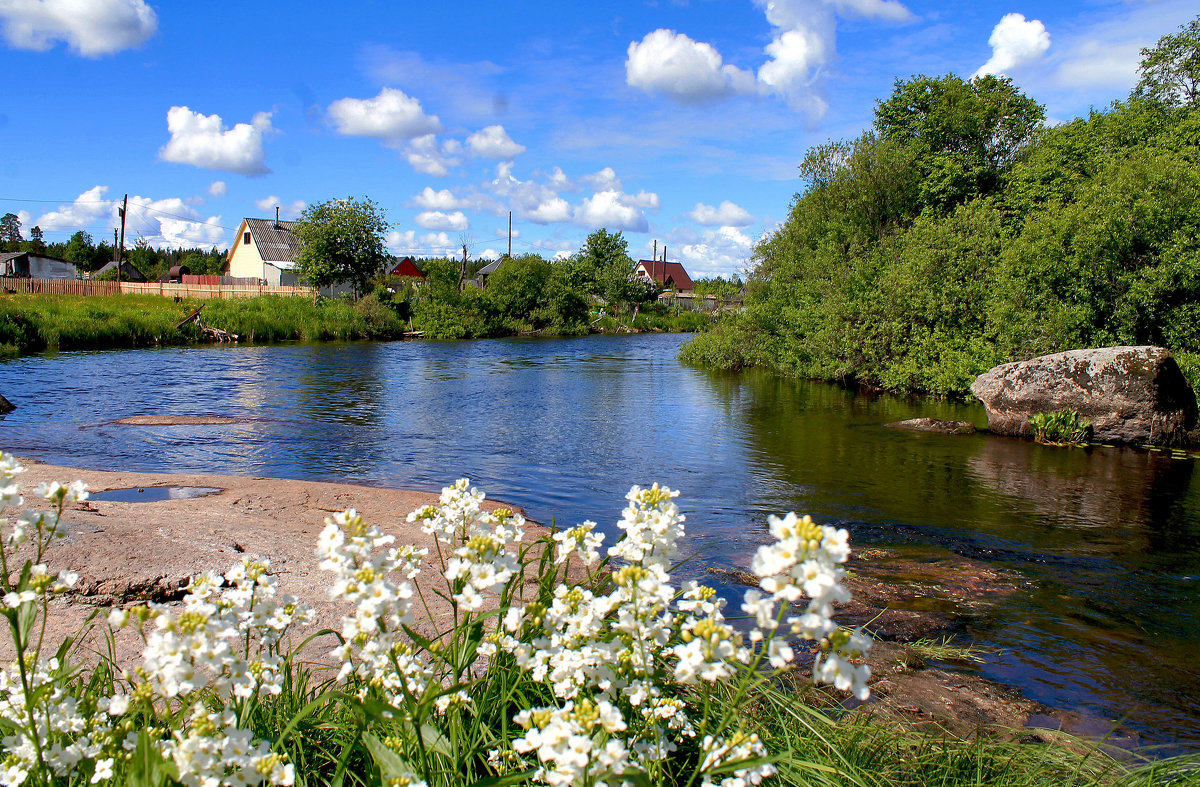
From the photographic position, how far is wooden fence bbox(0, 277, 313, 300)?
145 ft

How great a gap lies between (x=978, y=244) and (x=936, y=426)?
8.25 metres

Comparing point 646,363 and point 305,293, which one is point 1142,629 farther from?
point 305,293

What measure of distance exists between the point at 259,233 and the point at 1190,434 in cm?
6770

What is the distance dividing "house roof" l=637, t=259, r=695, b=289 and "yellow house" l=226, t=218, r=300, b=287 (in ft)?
168

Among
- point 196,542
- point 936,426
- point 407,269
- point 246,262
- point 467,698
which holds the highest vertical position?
point 407,269

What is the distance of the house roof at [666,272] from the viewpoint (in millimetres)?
106000

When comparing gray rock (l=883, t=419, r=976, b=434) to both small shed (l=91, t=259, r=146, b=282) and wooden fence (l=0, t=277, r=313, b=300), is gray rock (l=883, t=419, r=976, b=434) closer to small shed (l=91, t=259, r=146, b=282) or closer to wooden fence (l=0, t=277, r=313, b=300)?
wooden fence (l=0, t=277, r=313, b=300)

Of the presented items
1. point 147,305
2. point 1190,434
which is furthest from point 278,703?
point 147,305

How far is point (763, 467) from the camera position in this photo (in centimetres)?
1303

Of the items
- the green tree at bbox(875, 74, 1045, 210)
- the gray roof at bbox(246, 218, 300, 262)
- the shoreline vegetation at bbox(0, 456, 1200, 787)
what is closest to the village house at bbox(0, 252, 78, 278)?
the gray roof at bbox(246, 218, 300, 262)

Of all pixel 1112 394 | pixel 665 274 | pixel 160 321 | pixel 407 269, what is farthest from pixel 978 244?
pixel 665 274

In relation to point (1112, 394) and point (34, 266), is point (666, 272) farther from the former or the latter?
point (1112, 394)

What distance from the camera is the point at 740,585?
682cm

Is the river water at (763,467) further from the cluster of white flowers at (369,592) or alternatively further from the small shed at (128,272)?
the small shed at (128,272)
